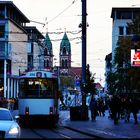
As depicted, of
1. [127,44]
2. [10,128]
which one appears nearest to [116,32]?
[127,44]

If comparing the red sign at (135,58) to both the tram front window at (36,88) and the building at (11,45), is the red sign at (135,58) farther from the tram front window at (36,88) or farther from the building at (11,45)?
the building at (11,45)

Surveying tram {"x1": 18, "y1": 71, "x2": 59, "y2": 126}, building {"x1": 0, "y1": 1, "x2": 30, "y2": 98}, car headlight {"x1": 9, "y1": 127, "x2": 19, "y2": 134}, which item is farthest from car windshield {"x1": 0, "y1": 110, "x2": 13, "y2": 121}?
building {"x1": 0, "y1": 1, "x2": 30, "y2": 98}

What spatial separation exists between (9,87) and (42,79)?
8944 cm

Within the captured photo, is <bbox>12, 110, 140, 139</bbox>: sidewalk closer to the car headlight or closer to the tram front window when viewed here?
the tram front window

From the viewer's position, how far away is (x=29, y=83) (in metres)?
35.3

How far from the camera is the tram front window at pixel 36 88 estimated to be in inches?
1380

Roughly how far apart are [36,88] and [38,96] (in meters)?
0.50

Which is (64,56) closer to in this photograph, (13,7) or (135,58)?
(13,7)

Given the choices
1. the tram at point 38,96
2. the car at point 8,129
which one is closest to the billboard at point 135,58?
the tram at point 38,96

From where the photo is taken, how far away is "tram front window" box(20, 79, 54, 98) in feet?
115

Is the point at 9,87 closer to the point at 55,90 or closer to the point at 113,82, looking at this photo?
the point at 113,82

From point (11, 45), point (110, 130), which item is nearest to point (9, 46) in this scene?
point (11, 45)

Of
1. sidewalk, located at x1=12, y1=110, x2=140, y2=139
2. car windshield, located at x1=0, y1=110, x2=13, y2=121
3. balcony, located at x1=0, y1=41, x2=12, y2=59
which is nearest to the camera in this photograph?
car windshield, located at x1=0, y1=110, x2=13, y2=121

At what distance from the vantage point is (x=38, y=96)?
35031 millimetres
